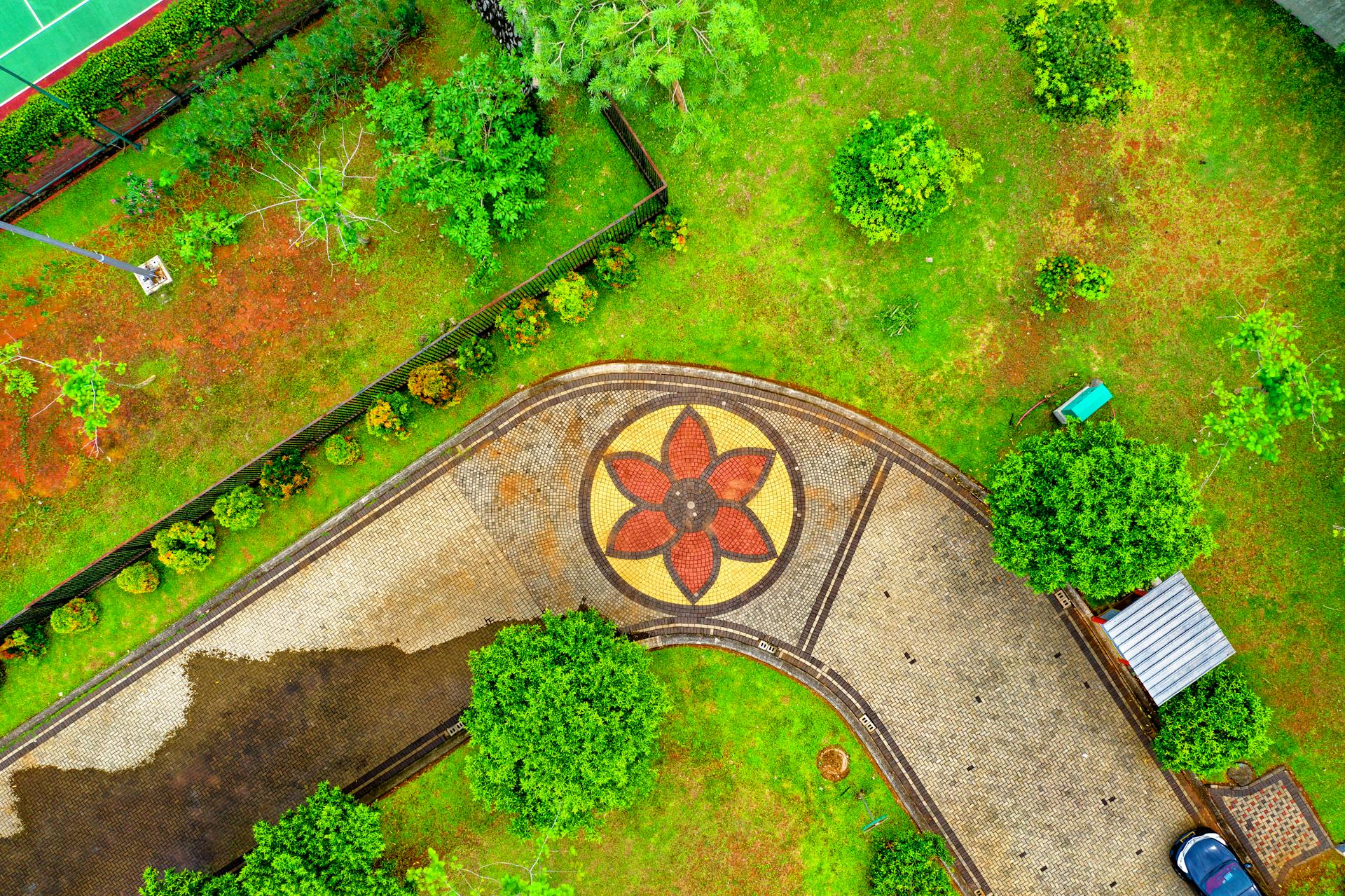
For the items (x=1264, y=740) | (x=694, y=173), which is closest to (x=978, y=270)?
(x=694, y=173)

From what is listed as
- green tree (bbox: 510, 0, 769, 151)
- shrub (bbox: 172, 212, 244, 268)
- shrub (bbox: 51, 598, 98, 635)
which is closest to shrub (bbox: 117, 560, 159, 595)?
shrub (bbox: 51, 598, 98, 635)

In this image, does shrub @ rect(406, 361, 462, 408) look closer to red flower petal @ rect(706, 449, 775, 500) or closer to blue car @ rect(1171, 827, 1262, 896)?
red flower petal @ rect(706, 449, 775, 500)

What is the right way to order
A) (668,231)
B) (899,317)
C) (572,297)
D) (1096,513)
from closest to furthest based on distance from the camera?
(1096,513) < (572,297) < (668,231) < (899,317)

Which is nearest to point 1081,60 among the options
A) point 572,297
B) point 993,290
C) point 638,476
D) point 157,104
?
point 993,290

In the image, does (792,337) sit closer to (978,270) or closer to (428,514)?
(978,270)

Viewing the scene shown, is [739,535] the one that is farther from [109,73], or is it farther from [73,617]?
[109,73]

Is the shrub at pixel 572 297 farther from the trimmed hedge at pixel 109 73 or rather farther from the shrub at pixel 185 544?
the trimmed hedge at pixel 109 73

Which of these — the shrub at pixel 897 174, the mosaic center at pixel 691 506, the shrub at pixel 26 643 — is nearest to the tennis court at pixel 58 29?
the shrub at pixel 26 643
